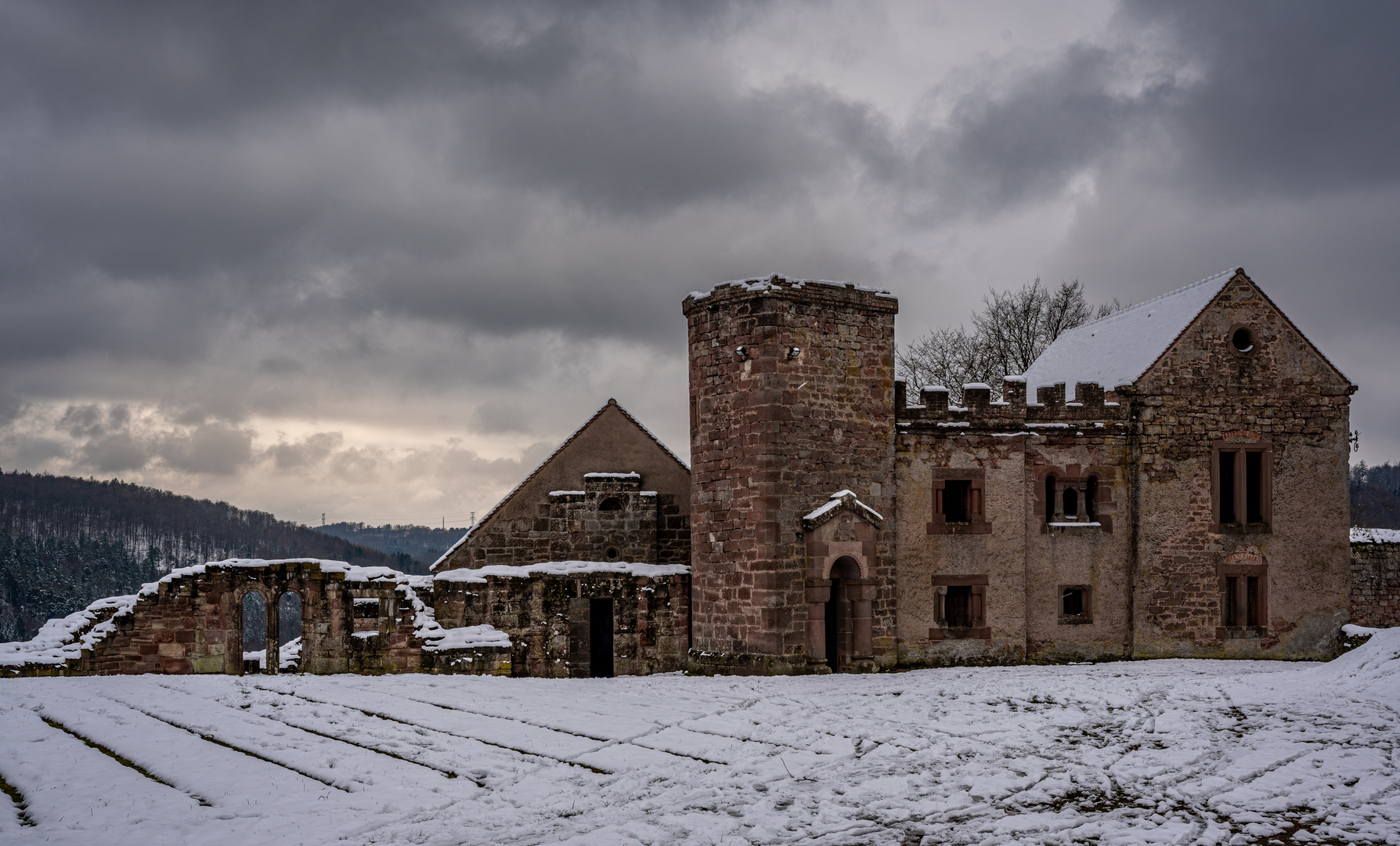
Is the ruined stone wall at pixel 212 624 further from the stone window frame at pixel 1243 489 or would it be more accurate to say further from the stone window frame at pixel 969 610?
the stone window frame at pixel 1243 489

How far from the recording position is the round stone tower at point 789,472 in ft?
57.8

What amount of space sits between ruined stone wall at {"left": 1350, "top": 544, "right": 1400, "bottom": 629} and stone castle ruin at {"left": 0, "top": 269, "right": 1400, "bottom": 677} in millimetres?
64

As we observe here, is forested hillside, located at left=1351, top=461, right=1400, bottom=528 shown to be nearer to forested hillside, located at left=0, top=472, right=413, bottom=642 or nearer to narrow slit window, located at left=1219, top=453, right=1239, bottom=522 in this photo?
narrow slit window, located at left=1219, top=453, right=1239, bottom=522

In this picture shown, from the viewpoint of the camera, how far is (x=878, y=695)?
14.6 metres

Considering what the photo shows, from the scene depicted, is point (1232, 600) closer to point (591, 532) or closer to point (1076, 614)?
point (1076, 614)

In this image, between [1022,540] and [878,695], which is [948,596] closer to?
[1022,540]

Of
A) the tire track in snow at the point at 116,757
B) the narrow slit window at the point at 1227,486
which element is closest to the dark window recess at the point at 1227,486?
the narrow slit window at the point at 1227,486

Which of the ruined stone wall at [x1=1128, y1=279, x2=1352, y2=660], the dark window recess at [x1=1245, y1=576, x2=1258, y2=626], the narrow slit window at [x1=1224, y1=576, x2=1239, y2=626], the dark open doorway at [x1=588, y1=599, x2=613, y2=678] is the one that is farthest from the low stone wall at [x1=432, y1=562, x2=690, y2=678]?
the dark window recess at [x1=1245, y1=576, x2=1258, y2=626]

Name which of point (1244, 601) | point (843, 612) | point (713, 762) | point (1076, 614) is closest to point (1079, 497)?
point (1076, 614)

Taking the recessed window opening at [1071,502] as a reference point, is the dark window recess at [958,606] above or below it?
below

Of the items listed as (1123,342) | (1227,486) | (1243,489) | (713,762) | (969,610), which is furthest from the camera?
(1123,342)

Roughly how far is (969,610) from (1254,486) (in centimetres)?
741

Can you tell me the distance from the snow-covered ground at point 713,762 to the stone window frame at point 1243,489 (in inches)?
206

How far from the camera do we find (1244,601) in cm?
2070
